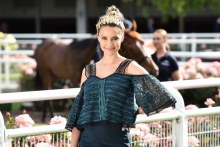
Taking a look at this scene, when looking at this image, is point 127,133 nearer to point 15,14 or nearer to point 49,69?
point 49,69

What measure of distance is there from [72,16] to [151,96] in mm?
A: 33429

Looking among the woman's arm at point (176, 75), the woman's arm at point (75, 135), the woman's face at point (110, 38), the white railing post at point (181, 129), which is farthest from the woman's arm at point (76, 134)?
the woman's arm at point (176, 75)

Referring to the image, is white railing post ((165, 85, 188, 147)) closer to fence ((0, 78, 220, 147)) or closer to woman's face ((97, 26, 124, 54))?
fence ((0, 78, 220, 147))

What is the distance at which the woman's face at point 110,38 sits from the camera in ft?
14.5

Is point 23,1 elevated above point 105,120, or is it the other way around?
point 23,1

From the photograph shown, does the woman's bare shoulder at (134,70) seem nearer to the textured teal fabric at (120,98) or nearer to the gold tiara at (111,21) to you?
the textured teal fabric at (120,98)

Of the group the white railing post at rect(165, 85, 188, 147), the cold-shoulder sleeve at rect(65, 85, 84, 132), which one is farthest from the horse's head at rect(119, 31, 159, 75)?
the cold-shoulder sleeve at rect(65, 85, 84, 132)

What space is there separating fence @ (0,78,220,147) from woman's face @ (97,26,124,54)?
→ 749 mm

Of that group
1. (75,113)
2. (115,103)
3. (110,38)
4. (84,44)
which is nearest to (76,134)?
(75,113)

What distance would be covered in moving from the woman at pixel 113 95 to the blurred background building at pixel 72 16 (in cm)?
3101

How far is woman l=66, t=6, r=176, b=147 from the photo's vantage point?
4410 millimetres

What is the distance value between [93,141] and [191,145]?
149 cm

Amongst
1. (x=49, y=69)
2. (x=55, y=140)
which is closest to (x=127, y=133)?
(x=55, y=140)

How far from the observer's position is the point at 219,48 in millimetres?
17031
